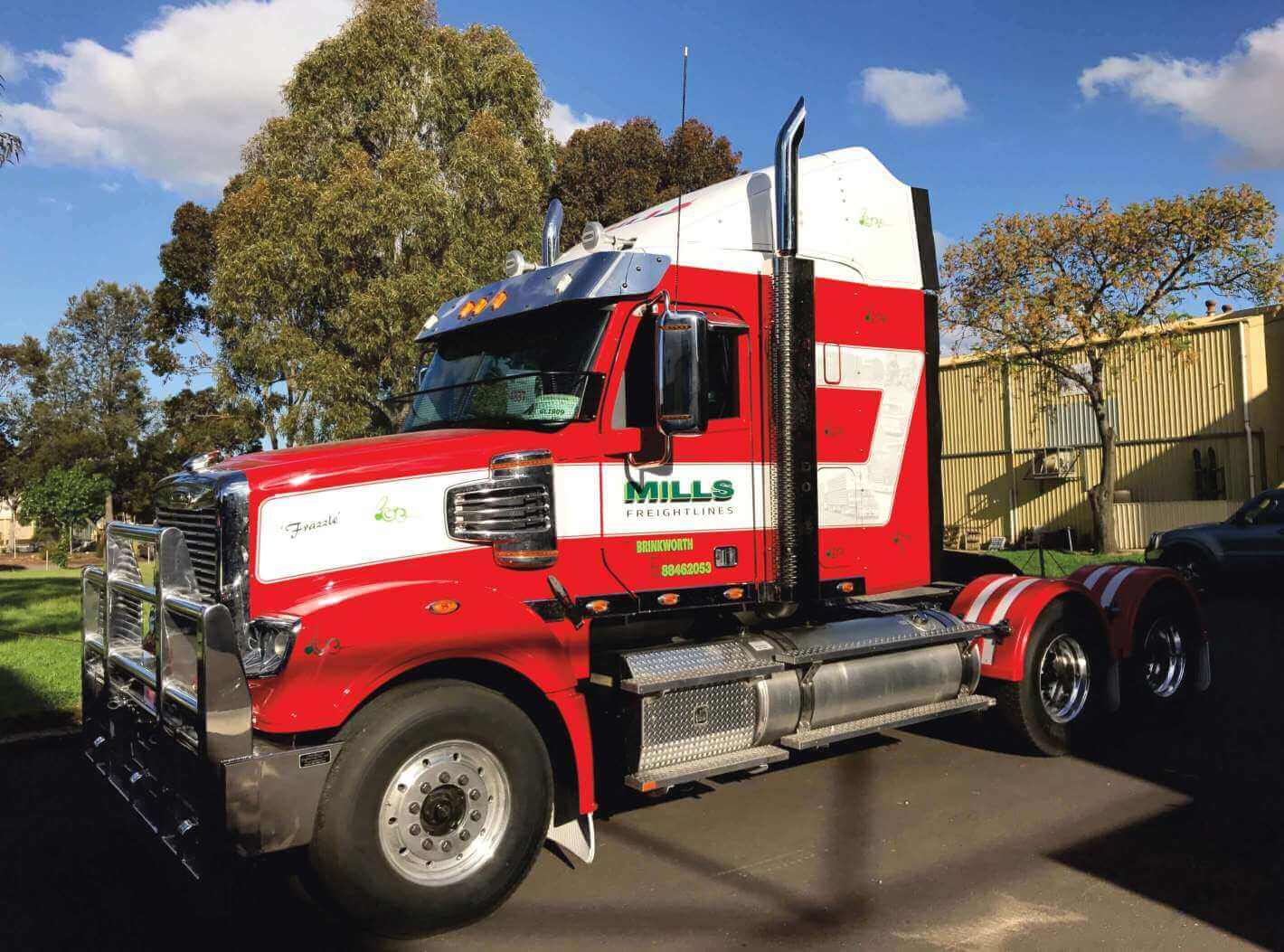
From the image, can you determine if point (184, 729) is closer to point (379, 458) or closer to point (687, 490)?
point (379, 458)

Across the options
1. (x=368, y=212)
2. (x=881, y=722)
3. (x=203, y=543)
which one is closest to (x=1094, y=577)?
(x=881, y=722)

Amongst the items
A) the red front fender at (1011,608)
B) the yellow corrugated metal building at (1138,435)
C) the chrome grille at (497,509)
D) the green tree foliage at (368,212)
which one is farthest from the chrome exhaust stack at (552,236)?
the yellow corrugated metal building at (1138,435)

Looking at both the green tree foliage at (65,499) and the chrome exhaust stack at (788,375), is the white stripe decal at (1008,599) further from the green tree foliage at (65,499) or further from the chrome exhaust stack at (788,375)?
the green tree foliage at (65,499)

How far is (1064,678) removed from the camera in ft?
23.6

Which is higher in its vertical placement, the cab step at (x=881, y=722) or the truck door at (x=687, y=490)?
the truck door at (x=687, y=490)

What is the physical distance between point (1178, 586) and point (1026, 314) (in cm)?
1877

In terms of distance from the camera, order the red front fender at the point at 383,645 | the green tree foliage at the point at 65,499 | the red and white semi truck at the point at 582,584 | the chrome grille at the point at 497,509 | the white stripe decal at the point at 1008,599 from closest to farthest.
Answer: the red front fender at the point at 383,645 < the red and white semi truck at the point at 582,584 < the chrome grille at the point at 497,509 < the white stripe decal at the point at 1008,599 < the green tree foliage at the point at 65,499

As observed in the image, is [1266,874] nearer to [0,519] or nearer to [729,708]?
[729,708]

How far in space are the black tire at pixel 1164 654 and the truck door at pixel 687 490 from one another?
3.93 meters

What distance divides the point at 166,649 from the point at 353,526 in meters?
0.96

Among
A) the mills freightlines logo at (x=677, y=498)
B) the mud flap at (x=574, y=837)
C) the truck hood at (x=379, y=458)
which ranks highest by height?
the truck hood at (x=379, y=458)

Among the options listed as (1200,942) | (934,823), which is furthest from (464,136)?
(1200,942)

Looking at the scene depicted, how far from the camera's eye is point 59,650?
1174 centimetres

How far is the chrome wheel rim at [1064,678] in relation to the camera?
707cm
